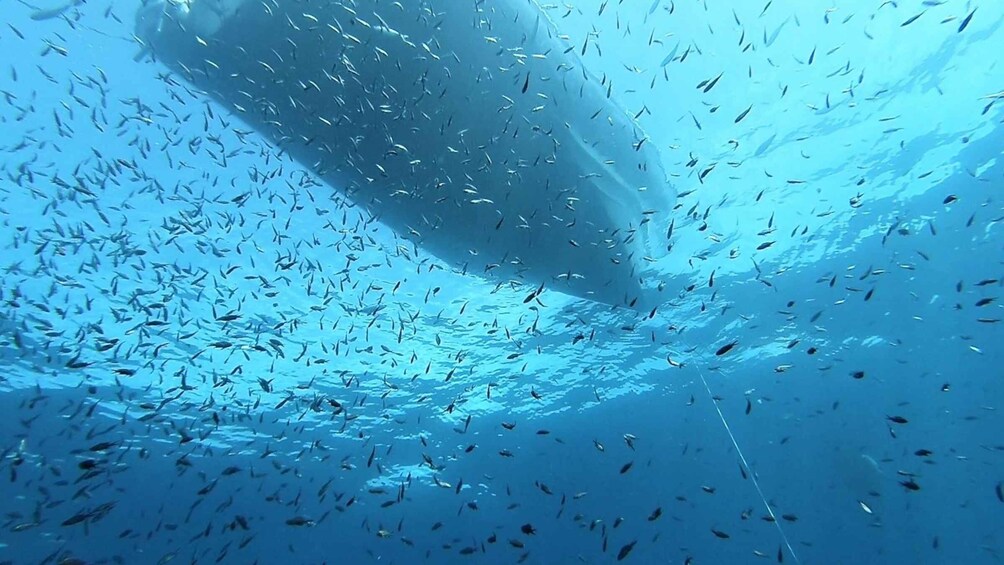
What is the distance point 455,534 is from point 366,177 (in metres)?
28.6

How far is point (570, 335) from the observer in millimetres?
20000

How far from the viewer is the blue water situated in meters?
11.6

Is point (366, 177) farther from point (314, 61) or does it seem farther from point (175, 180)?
point (175, 180)

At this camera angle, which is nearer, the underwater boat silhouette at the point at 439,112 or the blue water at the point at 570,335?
the underwater boat silhouette at the point at 439,112

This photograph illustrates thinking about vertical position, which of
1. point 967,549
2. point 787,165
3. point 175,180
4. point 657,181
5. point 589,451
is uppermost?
point 787,165

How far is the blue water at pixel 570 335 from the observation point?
11.6m

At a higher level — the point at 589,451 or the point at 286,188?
the point at 286,188

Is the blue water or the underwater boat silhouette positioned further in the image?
the blue water

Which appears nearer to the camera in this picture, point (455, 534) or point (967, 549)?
point (455, 534)

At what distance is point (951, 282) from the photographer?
2044 cm

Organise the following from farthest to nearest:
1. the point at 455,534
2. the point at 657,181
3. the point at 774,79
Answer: the point at 455,534, the point at 657,181, the point at 774,79

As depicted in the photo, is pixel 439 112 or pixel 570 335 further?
pixel 570 335

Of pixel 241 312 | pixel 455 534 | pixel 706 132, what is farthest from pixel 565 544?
pixel 706 132

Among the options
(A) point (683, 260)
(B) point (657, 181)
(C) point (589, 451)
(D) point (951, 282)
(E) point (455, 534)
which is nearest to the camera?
(B) point (657, 181)
